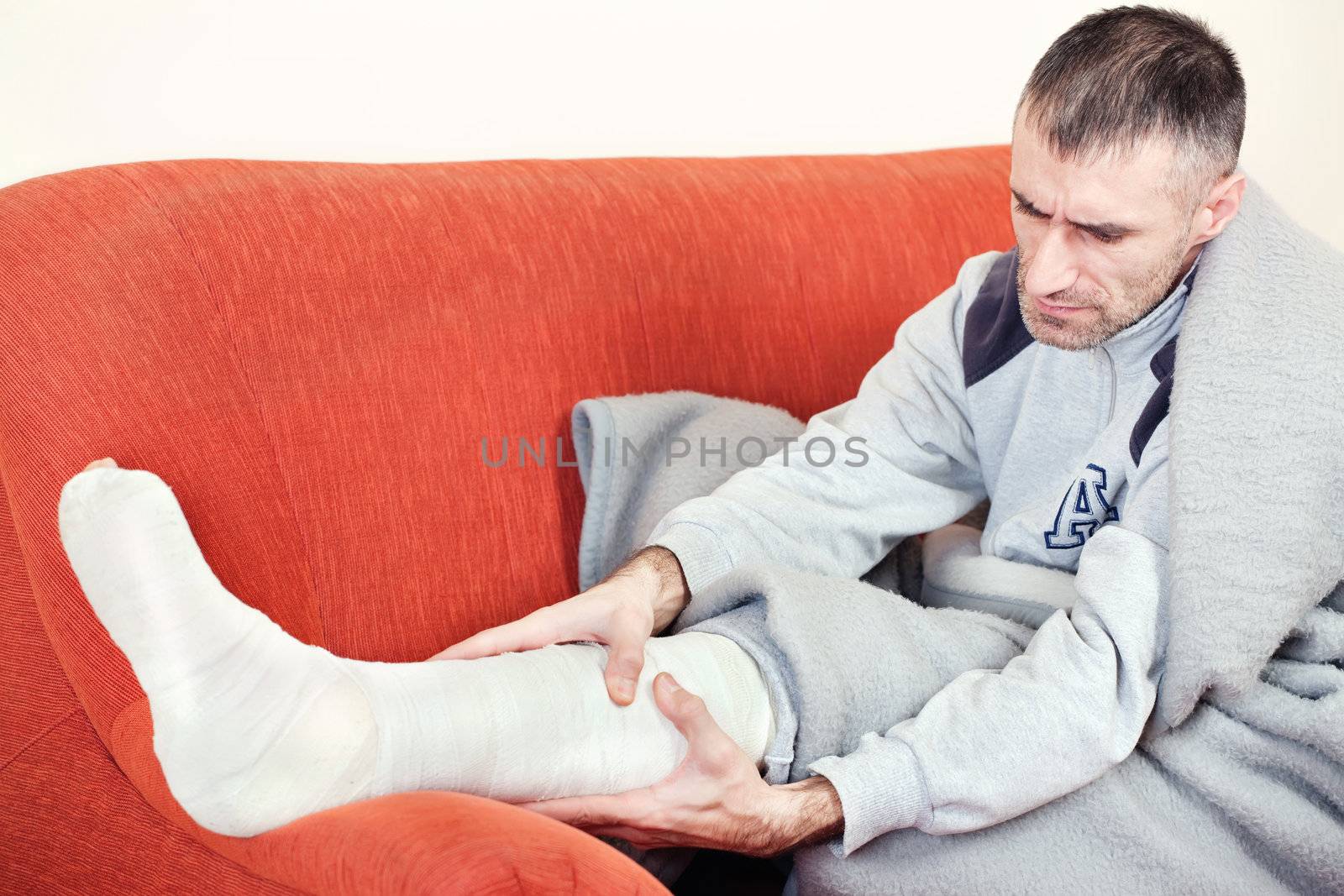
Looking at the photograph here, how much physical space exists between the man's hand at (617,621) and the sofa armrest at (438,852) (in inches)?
7.6

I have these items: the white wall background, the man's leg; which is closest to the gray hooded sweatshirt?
the man's leg

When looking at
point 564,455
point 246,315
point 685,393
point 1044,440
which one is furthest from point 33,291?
point 1044,440

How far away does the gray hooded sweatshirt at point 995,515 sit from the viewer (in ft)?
3.16

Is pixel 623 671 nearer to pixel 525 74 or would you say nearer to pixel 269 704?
pixel 269 704

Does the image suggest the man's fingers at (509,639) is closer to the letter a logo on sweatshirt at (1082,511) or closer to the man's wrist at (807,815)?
the man's wrist at (807,815)

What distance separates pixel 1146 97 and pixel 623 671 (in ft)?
2.25

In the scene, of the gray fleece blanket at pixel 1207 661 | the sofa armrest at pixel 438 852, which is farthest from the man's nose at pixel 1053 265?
the sofa armrest at pixel 438 852

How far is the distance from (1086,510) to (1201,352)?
0.21 meters

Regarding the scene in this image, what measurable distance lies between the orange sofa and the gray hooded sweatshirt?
194mm

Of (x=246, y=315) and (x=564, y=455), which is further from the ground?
(x=246, y=315)

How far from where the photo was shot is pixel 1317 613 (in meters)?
1.05

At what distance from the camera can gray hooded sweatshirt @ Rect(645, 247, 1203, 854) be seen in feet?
3.16

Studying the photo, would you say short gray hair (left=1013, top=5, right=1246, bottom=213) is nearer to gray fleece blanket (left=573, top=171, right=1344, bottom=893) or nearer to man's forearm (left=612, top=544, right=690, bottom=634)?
gray fleece blanket (left=573, top=171, right=1344, bottom=893)

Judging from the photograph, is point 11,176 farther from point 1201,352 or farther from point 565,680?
point 1201,352
